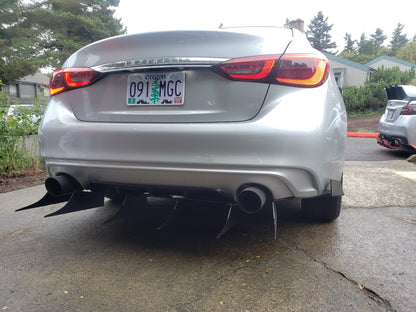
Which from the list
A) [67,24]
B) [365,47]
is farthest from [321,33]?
[67,24]

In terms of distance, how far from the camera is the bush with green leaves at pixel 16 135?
477cm

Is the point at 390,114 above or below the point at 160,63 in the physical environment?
below

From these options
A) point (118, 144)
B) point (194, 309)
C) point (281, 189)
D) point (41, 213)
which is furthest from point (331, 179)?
point (41, 213)

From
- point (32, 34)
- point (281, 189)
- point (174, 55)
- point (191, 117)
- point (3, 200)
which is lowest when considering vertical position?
point (3, 200)

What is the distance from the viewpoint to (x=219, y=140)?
1.88 m

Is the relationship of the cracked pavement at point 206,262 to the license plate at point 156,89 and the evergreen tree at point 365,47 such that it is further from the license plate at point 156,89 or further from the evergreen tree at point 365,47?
the evergreen tree at point 365,47

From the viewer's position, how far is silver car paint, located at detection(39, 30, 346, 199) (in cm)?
185

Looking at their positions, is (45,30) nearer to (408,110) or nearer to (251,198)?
(408,110)

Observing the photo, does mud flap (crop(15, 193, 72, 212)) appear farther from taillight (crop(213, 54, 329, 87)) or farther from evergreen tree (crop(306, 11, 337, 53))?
evergreen tree (crop(306, 11, 337, 53))

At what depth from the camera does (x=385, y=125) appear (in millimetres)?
7410

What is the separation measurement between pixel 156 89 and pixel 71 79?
2.04 feet

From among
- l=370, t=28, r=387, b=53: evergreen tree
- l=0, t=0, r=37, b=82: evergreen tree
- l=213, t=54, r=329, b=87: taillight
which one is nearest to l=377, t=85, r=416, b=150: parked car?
l=213, t=54, r=329, b=87: taillight

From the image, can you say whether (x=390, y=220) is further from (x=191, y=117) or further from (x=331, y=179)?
(x=191, y=117)

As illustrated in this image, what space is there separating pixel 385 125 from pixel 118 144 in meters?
6.87
